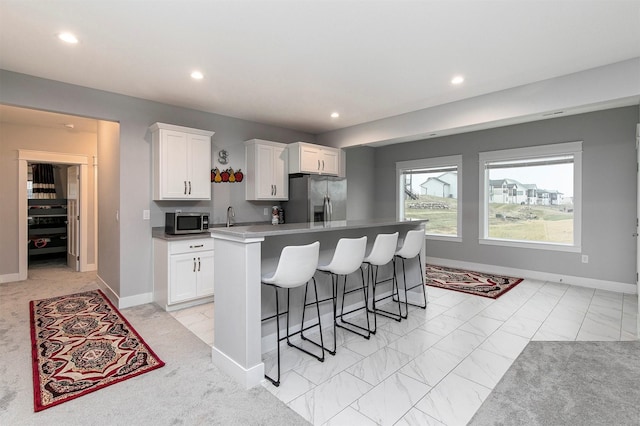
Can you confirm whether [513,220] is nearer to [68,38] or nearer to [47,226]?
[68,38]

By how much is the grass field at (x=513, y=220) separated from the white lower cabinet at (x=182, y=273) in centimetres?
453

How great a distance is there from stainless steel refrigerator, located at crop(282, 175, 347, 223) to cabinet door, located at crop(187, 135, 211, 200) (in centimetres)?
141

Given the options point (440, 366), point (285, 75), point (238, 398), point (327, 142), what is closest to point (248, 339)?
point (238, 398)

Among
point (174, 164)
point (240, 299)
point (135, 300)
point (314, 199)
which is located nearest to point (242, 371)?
point (240, 299)

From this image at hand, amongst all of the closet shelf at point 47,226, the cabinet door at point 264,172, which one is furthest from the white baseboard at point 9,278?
the cabinet door at point 264,172

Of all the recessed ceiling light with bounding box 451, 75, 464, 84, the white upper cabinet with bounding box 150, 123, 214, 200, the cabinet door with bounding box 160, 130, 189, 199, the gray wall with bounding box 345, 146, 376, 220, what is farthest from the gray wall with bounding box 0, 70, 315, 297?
the recessed ceiling light with bounding box 451, 75, 464, 84

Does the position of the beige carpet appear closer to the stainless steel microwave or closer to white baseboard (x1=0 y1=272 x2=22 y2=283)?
the stainless steel microwave

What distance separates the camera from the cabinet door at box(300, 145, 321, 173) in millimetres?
5176

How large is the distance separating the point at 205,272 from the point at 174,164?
1403mm

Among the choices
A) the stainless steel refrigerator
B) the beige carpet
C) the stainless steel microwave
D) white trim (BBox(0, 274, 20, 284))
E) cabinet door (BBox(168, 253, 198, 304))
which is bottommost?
the beige carpet

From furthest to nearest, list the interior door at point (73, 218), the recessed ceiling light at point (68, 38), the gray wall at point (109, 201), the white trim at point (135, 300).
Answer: the interior door at point (73, 218) < the gray wall at point (109, 201) < the white trim at point (135, 300) < the recessed ceiling light at point (68, 38)

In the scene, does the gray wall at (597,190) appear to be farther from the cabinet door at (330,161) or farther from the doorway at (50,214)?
the doorway at (50,214)

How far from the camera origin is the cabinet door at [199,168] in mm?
4204

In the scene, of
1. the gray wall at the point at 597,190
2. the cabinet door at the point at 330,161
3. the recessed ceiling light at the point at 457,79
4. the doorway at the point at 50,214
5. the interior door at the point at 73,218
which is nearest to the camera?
the recessed ceiling light at the point at 457,79
